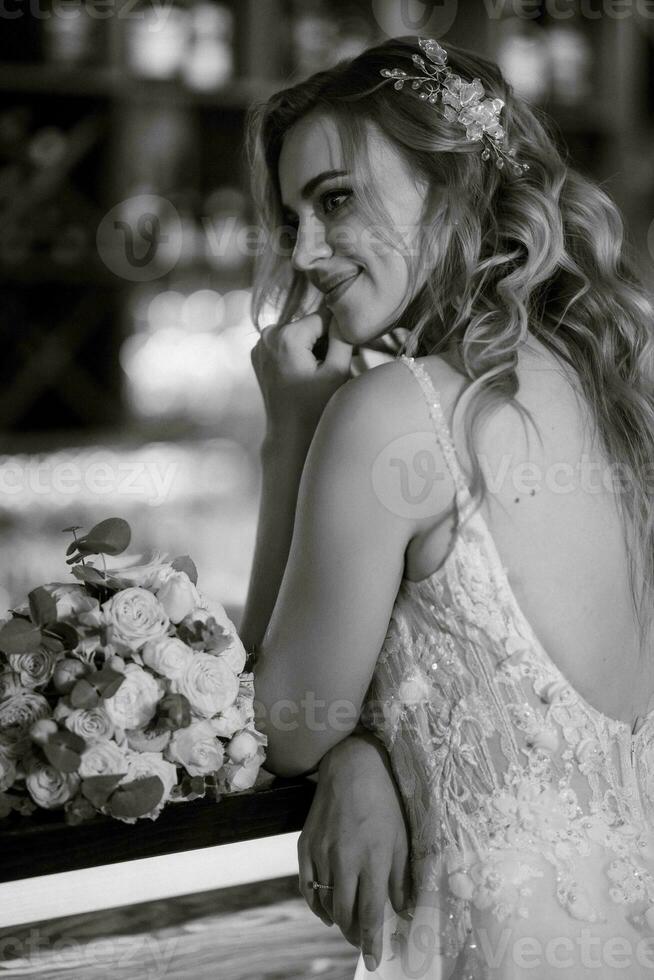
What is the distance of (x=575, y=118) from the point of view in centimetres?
367

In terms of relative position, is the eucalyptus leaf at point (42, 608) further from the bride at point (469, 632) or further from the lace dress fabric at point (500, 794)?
the lace dress fabric at point (500, 794)

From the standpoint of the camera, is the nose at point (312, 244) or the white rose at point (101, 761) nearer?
the white rose at point (101, 761)

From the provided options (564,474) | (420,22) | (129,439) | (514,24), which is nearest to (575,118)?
(514,24)

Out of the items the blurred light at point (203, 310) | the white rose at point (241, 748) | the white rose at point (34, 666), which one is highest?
the white rose at point (34, 666)

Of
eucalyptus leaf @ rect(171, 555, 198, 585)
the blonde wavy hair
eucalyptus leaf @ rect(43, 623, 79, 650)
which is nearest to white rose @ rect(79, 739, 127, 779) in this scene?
eucalyptus leaf @ rect(43, 623, 79, 650)

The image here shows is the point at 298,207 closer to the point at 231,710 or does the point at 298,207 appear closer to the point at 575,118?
the point at 231,710

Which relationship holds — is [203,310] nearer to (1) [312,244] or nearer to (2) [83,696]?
(1) [312,244]

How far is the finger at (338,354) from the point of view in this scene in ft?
4.59

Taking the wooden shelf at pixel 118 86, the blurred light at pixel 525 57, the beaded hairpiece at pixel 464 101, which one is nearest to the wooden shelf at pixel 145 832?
→ the beaded hairpiece at pixel 464 101

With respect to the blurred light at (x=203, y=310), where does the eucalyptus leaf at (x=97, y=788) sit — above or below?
above

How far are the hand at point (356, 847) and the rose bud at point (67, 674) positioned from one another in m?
0.28

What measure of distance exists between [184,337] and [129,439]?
358mm

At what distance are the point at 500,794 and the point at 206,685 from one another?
326 mm

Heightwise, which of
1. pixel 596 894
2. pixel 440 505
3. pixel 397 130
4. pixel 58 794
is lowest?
pixel 596 894
